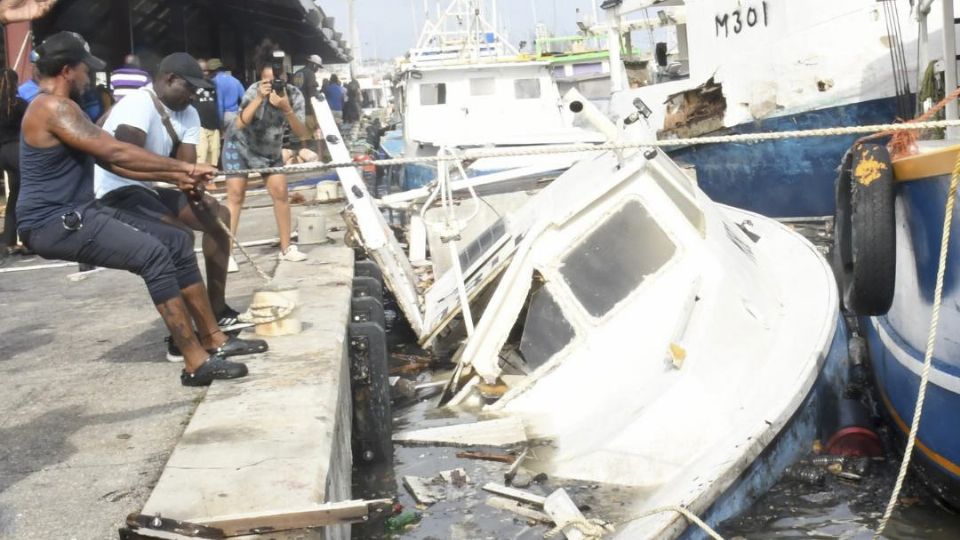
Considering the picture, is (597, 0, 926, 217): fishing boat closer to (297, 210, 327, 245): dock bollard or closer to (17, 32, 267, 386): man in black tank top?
(297, 210, 327, 245): dock bollard

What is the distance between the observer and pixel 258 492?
3.66 metres

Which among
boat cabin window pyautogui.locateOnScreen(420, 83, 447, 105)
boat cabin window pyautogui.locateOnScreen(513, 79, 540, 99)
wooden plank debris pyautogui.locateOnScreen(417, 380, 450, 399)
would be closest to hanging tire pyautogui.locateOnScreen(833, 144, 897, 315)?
wooden plank debris pyautogui.locateOnScreen(417, 380, 450, 399)

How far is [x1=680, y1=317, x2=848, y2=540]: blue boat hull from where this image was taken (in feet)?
17.2

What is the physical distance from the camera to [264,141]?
29.3ft

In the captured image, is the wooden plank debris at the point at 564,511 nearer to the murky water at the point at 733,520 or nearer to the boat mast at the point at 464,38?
the murky water at the point at 733,520

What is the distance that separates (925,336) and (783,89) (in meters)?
8.29

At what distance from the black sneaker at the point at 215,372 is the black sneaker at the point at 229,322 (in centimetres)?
81

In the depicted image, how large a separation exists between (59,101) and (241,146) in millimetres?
3858

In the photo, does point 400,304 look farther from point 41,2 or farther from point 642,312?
point 41,2

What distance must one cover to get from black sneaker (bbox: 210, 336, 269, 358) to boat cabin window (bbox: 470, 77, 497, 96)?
11712 mm

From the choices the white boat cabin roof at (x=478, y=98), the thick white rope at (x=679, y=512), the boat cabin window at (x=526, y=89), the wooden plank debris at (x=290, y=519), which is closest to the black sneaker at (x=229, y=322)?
the thick white rope at (x=679, y=512)

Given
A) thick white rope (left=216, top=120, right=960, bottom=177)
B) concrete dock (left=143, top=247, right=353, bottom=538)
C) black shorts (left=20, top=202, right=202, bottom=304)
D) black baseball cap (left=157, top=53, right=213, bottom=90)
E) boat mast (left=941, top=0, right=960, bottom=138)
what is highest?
black baseball cap (left=157, top=53, right=213, bottom=90)

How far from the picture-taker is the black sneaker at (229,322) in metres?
6.09

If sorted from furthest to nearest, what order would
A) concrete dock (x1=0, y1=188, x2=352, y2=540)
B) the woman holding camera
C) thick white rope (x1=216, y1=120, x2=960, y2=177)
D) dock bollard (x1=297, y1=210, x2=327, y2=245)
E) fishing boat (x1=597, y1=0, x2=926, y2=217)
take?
1. fishing boat (x1=597, y1=0, x2=926, y2=217)
2. dock bollard (x1=297, y1=210, x2=327, y2=245)
3. the woman holding camera
4. thick white rope (x1=216, y1=120, x2=960, y2=177)
5. concrete dock (x1=0, y1=188, x2=352, y2=540)
